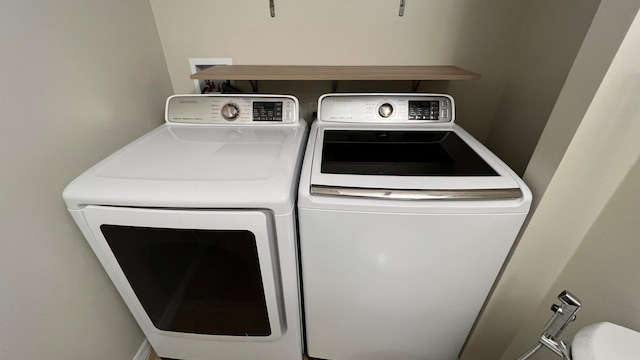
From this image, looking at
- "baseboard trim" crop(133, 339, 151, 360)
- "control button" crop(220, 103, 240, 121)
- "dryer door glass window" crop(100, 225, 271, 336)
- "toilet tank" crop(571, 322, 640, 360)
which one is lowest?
"baseboard trim" crop(133, 339, 151, 360)

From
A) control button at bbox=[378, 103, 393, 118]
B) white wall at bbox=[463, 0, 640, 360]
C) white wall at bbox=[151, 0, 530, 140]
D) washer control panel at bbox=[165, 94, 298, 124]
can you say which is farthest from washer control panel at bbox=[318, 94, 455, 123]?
white wall at bbox=[463, 0, 640, 360]

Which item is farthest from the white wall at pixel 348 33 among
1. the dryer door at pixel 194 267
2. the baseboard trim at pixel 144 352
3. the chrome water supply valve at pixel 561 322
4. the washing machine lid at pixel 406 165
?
the baseboard trim at pixel 144 352

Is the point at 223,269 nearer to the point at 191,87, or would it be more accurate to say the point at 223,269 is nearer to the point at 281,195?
the point at 281,195

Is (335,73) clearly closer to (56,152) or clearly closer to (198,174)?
(198,174)

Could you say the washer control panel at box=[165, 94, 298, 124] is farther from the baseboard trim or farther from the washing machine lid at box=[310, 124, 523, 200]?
the baseboard trim

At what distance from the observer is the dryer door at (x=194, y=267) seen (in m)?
0.78

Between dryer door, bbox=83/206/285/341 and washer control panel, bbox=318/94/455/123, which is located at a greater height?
washer control panel, bbox=318/94/455/123

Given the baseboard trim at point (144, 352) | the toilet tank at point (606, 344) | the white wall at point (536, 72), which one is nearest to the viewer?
the toilet tank at point (606, 344)

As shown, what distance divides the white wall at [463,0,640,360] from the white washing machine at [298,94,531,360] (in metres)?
0.10

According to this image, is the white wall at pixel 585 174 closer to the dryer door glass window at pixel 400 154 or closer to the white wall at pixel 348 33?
the dryer door glass window at pixel 400 154

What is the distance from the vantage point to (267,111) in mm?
1230

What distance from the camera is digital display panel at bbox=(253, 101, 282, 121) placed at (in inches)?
48.2

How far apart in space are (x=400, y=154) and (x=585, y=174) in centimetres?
52

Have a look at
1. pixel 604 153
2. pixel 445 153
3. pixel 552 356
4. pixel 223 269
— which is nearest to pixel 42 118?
pixel 223 269
